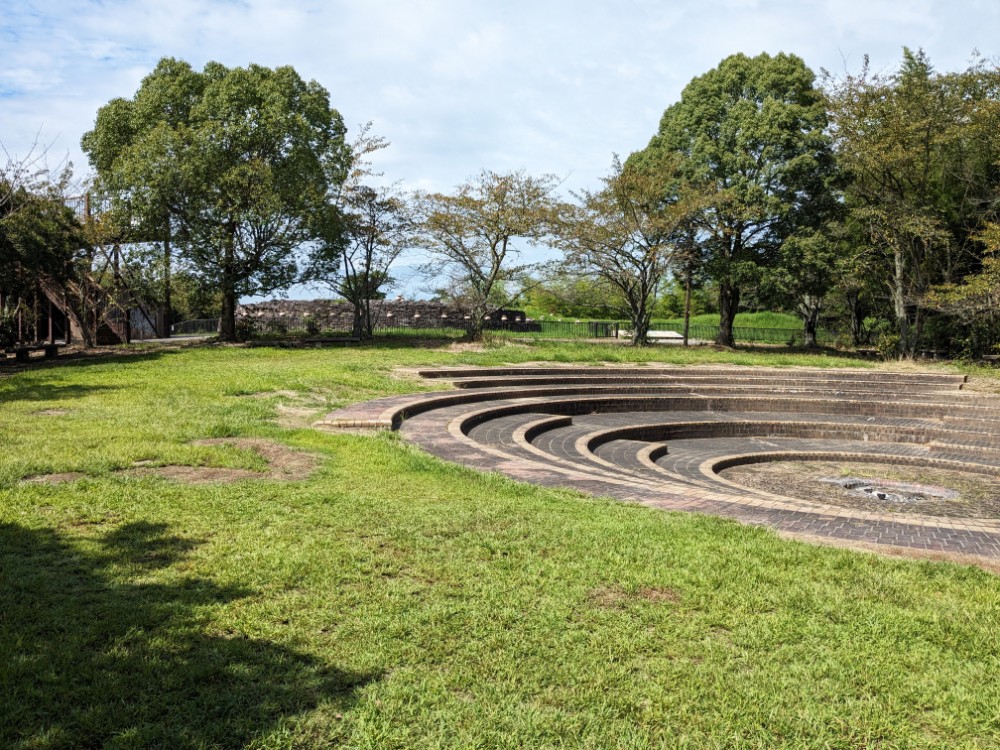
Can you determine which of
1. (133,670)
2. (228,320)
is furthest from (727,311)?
(133,670)

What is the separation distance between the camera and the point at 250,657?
3.16m

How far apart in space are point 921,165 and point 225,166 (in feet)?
79.5

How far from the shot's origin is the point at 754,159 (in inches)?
1167

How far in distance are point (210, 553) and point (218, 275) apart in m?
22.1

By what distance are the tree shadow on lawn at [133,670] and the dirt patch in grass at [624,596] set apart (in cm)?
147

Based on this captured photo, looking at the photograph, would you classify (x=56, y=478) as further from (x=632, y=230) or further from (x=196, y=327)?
(x=196, y=327)

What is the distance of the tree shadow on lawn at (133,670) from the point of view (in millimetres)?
2633

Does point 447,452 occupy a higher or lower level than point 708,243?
lower

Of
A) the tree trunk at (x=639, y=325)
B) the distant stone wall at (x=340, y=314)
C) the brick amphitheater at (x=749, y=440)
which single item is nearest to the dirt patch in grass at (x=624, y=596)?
the brick amphitheater at (x=749, y=440)

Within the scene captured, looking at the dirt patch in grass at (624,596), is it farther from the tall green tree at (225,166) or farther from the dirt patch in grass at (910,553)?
the tall green tree at (225,166)

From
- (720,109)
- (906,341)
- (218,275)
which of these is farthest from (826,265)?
(218,275)

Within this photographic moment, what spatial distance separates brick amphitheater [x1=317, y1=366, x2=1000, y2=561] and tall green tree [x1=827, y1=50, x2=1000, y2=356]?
7912 millimetres

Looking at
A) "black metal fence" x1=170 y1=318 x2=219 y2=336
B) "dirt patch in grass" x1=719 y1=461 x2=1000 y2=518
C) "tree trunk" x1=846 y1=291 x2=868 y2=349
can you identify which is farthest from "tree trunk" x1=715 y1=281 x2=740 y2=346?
"black metal fence" x1=170 y1=318 x2=219 y2=336

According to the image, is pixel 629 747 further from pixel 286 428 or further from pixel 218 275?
pixel 218 275
